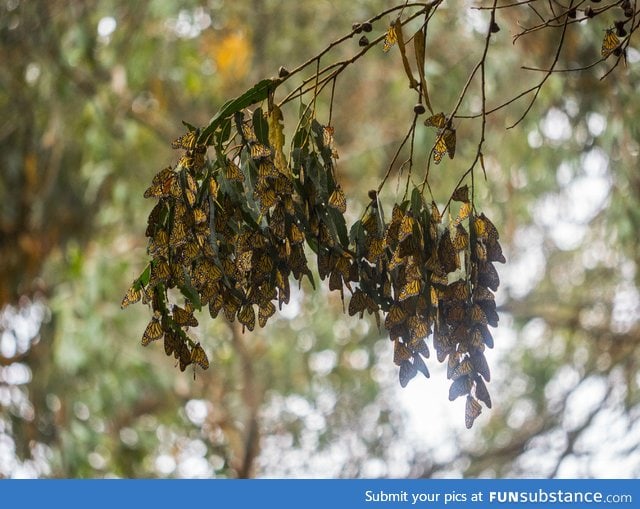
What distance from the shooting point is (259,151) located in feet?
3.63

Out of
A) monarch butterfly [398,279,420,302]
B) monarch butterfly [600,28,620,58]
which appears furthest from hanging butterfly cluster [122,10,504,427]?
monarch butterfly [600,28,620,58]

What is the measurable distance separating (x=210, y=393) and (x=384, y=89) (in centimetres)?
170

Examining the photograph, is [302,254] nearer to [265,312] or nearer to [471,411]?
[265,312]

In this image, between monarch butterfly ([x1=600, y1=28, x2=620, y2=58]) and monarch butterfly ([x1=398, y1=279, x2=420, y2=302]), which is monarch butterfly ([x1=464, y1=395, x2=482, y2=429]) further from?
monarch butterfly ([x1=600, y1=28, x2=620, y2=58])

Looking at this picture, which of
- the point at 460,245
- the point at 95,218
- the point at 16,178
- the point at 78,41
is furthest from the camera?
the point at 95,218

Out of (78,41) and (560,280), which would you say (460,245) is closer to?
(78,41)

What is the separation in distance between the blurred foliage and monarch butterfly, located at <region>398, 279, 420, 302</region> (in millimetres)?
2766

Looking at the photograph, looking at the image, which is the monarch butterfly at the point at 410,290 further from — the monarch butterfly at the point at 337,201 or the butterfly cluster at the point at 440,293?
the monarch butterfly at the point at 337,201

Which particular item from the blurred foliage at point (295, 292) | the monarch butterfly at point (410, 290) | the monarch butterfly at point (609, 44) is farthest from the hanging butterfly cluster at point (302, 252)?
the blurred foliage at point (295, 292)

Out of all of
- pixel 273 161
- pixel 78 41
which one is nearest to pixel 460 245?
pixel 273 161

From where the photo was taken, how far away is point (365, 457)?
203 inches

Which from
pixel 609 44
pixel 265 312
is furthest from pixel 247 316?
pixel 609 44

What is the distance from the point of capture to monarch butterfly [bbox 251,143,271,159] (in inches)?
43.4

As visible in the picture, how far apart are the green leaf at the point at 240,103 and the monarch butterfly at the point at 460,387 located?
372 mm
